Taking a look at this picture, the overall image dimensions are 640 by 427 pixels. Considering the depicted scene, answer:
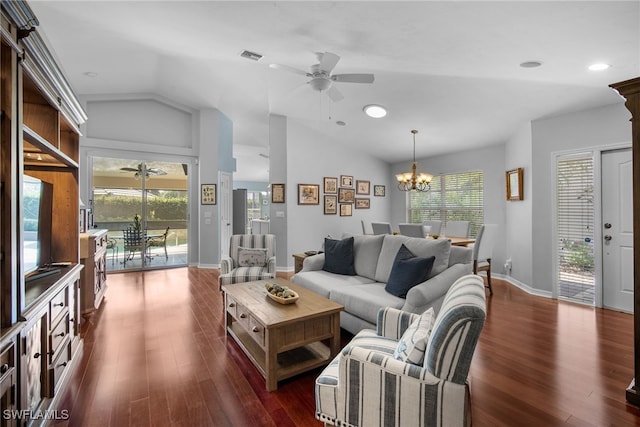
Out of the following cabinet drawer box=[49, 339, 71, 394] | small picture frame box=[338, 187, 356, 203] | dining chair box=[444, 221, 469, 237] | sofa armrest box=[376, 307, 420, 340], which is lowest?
cabinet drawer box=[49, 339, 71, 394]

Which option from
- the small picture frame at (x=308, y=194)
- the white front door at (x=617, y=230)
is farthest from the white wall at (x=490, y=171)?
the small picture frame at (x=308, y=194)

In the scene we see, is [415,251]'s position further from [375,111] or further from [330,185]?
[330,185]

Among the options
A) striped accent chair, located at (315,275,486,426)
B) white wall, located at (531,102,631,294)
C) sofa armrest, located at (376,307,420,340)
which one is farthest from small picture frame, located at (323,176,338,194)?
striped accent chair, located at (315,275,486,426)

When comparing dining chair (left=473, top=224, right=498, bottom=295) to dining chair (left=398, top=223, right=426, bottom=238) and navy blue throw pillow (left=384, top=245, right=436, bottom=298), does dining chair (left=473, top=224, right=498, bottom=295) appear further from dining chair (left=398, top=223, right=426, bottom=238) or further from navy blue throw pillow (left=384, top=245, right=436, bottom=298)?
navy blue throw pillow (left=384, top=245, right=436, bottom=298)

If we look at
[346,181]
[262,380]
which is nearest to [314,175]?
[346,181]

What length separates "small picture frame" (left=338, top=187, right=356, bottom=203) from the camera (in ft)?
22.3

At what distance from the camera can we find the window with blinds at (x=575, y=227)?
398 centimetres

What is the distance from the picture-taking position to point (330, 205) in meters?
6.61

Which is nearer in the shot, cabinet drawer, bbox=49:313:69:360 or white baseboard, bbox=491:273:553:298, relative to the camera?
cabinet drawer, bbox=49:313:69:360

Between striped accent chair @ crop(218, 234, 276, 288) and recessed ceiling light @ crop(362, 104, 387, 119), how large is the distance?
2.61m

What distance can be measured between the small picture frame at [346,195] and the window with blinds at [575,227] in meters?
3.71

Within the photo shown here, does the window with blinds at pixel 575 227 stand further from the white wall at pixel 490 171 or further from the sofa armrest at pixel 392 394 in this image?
the sofa armrest at pixel 392 394

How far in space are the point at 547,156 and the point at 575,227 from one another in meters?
1.03

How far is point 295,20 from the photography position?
113 inches
